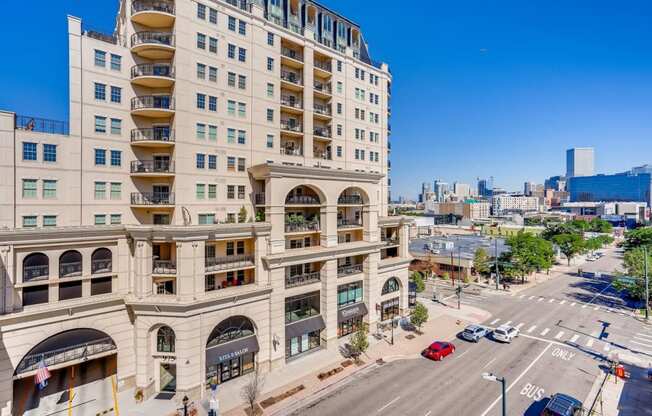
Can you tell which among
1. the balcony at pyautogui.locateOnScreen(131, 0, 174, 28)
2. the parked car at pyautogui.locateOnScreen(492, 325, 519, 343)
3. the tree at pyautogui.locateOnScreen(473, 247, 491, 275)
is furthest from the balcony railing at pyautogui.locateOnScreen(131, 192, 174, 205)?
the tree at pyautogui.locateOnScreen(473, 247, 491, 275)

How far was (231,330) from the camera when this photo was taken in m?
28.7

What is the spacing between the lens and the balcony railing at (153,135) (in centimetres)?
2802

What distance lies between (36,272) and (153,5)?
24419 mm

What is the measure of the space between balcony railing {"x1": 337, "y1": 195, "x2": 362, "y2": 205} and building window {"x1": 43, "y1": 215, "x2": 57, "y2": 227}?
27.1 metres

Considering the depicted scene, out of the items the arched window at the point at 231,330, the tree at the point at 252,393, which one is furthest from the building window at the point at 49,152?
the tree at the point at 252,393

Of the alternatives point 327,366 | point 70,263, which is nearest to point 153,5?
point 70,263

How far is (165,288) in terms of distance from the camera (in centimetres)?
2769

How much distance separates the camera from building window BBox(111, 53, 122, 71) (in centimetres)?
2702

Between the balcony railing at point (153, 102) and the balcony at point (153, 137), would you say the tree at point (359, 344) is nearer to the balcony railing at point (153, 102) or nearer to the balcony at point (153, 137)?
the balcony at point (153, 137)

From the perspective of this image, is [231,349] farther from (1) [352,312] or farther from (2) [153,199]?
(2) [153,199]

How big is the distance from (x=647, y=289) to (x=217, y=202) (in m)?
57.7

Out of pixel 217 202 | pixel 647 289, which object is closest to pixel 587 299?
pixel 647 289

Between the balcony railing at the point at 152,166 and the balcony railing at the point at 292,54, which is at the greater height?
the balcony railing at the point at 292,54

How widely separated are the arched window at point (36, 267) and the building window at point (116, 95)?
13797 millimetres
